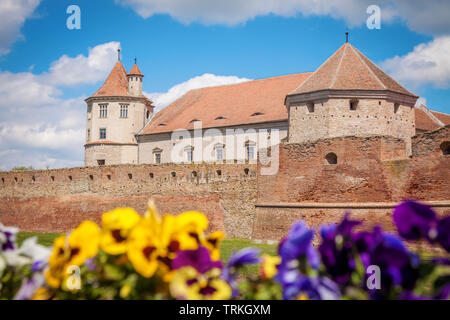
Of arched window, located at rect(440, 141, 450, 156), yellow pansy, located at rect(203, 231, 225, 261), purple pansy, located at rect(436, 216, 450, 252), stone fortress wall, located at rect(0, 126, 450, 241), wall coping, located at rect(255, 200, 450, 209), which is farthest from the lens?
stone fortress wall, located at rect(0, 126, 450, 241)

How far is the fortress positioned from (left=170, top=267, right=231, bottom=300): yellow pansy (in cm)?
839

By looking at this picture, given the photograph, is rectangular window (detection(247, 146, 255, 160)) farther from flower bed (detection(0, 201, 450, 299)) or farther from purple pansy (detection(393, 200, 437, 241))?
purple pansy (detection(393, 200, 437, 241))

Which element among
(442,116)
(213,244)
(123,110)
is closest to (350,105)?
(442,116)

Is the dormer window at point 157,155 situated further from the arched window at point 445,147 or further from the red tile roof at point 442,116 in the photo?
the arched window at point 445,147

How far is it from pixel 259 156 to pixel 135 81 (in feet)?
95.7

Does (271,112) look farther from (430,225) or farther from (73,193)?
(430,225)

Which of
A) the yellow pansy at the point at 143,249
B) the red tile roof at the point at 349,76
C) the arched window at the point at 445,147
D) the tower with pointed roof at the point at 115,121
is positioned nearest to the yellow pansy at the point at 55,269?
the yellow pansy at the point at 143,249

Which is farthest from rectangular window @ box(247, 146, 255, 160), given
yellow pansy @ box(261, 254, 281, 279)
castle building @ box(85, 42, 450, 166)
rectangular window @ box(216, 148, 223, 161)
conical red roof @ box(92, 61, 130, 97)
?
yellow pansy @ box(261, 254, 281, 279)

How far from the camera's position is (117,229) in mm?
2039

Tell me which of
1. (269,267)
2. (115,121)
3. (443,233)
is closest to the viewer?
(443,233)

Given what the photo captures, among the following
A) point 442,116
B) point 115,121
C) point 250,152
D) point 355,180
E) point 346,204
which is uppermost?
point 115,121

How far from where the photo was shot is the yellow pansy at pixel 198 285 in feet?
6.07

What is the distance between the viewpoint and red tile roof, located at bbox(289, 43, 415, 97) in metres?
25.4

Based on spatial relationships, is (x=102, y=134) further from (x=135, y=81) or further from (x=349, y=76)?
(x=349, y=76)
